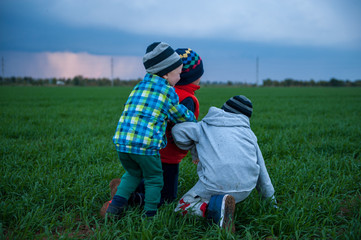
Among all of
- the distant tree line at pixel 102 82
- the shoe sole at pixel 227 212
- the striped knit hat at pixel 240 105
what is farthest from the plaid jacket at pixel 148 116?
the distant tree line at pixel 102 82

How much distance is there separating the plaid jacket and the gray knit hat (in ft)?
0.20

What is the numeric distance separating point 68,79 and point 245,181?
68355 mm

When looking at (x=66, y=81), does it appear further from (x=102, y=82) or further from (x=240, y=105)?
(x=240, y=105)

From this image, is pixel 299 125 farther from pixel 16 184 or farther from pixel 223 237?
pixel 16 184

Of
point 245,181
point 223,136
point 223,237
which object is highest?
point 223,136

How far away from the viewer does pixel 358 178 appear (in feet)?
10.4

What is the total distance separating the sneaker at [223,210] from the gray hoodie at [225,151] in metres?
0.09

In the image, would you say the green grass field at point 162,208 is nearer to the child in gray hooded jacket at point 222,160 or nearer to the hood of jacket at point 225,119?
the child in gray hooded jacket at point 222,160

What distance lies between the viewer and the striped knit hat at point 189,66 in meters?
2.48

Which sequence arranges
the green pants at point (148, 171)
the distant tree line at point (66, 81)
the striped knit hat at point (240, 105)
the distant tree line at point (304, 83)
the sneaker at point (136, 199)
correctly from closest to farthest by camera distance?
the green pants at point (148, 171) < the striped knit hat at point (240, 105) < the sneaker at point (136, 199) < the distant tree line at point (66, 81) < the distant tree line at point (304, 83)

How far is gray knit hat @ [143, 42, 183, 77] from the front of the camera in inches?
85.1

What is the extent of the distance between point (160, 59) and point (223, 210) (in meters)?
1.23

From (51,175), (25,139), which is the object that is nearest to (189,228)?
(51,175)

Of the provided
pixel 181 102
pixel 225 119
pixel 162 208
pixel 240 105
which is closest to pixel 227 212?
pixel 162 208
